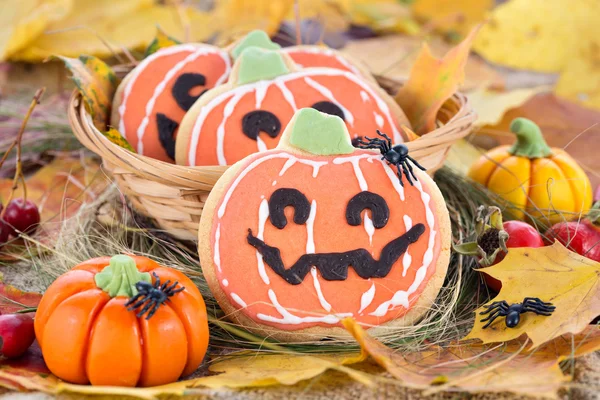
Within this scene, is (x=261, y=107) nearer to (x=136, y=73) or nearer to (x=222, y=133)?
(x=222, y=133)

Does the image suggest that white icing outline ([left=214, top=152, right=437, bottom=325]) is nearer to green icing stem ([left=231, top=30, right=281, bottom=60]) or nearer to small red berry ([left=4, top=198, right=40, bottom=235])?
green icing stem ([left=231, top=30, right=281, bottom=60])

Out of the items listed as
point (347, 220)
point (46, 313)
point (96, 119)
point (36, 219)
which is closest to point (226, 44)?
point (96, 119)

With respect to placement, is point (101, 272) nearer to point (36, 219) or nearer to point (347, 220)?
point (347, 220)

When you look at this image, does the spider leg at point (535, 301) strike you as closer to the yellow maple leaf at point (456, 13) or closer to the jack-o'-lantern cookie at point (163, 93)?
the jack-o'-lantern cookie at point (163, 93)

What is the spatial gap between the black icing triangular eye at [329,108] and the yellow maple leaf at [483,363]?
50 cm

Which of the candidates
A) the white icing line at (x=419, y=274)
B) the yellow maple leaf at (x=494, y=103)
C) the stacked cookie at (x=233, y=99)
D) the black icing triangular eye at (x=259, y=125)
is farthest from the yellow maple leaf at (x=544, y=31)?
the white icing line at (x=419, y=274)

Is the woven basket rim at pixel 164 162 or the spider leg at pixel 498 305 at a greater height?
the woven basket rim at pixel 164 162

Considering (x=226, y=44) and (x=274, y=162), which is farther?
(x=226, y=44)

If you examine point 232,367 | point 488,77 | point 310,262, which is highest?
point 310,262

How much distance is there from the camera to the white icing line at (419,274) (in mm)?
1177

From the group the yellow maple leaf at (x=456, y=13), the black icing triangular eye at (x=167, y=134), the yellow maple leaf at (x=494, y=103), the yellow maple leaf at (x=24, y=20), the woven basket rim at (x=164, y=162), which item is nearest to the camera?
the woven basket rim at (x=164, y=162)

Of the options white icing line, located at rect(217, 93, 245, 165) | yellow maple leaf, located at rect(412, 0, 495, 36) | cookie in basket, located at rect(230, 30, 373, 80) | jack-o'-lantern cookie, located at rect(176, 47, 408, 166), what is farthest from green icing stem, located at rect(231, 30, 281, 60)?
yellow maple leaf, located at rect(412, 0, 495, 36)

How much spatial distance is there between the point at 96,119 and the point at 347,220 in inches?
29.0

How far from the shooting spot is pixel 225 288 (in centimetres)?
118
